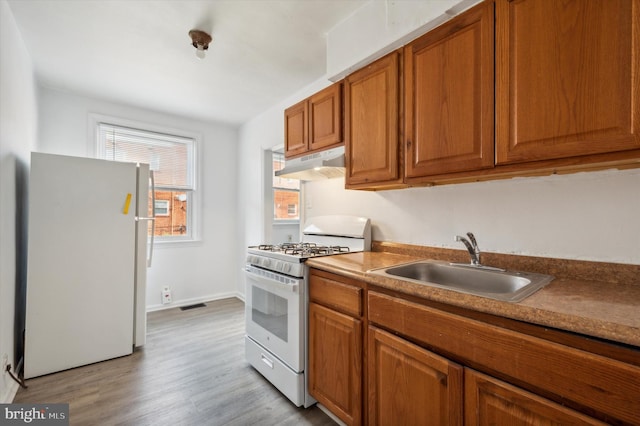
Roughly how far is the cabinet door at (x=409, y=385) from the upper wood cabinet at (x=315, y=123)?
1.38 meters

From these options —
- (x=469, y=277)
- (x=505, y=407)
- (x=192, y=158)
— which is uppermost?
(x=192, y=158)

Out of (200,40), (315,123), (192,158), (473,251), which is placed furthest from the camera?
(192,158)

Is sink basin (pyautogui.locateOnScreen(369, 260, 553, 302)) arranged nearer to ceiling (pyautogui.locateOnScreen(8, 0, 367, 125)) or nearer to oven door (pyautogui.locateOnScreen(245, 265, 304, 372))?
oven door (pyautogui.locateOnScreen(245, 265, 304, 372))

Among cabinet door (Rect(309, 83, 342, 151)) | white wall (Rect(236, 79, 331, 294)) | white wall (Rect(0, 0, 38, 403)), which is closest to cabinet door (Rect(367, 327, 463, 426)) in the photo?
cabinet door (Rect(309, 83, 342, 151))

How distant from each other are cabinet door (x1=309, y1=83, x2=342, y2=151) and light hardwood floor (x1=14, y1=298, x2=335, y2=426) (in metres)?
1.83

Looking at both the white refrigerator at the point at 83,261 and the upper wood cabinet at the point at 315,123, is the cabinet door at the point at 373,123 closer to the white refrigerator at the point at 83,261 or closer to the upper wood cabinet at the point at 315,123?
the upper wood cabinet at the point at 315,123

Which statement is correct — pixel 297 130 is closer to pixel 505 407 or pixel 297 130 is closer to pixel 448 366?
pixel 448 366

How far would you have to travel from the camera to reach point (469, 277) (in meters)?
1.51

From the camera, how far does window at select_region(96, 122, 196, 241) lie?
333 cm

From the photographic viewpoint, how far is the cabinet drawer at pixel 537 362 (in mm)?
692

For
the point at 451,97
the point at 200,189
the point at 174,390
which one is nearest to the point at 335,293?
the point at 451,97

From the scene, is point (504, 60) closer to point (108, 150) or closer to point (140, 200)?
point (140, 200)

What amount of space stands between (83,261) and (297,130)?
2.07 m

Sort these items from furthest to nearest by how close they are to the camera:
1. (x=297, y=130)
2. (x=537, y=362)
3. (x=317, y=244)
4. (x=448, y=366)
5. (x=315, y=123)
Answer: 1. (x=317, y=244)
2. (x=297, y=130)
3. (x=315, y=123)
4. (x=448, y=366)
5. (x=537, y=362)
